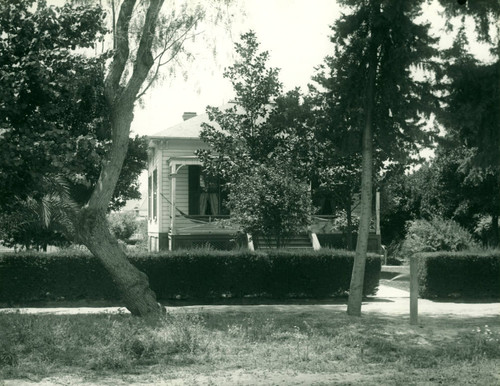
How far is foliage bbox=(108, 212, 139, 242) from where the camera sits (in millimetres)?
45625

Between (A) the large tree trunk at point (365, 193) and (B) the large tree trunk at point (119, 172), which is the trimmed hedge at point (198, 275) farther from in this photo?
(A) the large tree trunk at point (365, 193)

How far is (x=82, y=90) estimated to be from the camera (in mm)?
12992

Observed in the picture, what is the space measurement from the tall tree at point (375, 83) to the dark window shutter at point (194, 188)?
13344mm

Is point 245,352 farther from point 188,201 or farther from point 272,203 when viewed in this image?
point 188,201

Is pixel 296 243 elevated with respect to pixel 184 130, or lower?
lower

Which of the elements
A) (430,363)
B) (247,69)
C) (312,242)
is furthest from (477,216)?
(430,363)

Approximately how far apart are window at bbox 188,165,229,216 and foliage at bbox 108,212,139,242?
64.3ft

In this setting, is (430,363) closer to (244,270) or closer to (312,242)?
(244,270)

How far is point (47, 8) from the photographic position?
12.4m

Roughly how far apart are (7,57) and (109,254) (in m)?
4.13

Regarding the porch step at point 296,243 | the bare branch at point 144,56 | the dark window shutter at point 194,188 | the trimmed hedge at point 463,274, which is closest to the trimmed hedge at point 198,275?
the trimmed hedge at point 463,274

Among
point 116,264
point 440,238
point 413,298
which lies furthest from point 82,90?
point 440,238

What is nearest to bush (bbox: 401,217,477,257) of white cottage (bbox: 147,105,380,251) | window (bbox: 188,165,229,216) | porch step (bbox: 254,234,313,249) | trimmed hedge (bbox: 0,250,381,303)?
white cottage (bbox: 147,105,380,251)

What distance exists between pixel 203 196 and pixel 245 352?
17.5m
